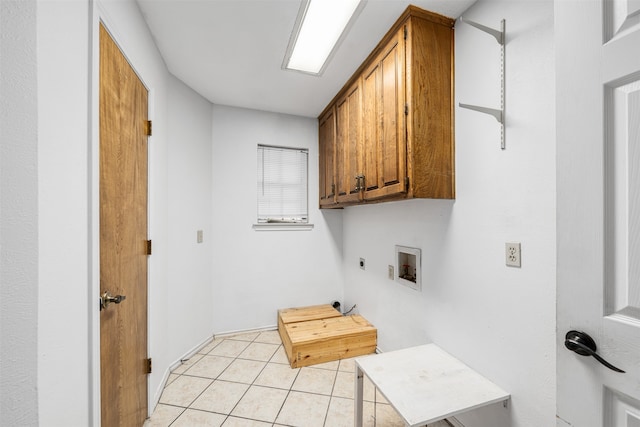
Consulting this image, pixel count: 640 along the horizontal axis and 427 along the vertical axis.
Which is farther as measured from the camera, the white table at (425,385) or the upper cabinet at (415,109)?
the upper cabinet at (415,109)

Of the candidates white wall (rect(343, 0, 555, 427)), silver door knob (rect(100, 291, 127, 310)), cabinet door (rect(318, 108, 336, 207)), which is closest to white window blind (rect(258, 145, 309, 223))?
cabinet door (rect(318, 108, 336, 207))

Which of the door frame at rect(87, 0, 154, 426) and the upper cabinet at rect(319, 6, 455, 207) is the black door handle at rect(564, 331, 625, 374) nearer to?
the upper cabinet at rect(319, 6, 455, 207)

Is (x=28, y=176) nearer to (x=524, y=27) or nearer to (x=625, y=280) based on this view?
(x=625, y=280)

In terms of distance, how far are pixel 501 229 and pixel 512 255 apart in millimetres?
139

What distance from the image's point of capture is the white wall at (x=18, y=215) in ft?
2.11

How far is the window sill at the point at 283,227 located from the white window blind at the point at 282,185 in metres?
0.05

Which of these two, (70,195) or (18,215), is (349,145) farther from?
(18,215)

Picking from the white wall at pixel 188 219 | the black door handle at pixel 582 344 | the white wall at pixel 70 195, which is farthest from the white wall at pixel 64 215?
the black door handle at pixel 582 344

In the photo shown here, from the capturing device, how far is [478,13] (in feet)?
4.66

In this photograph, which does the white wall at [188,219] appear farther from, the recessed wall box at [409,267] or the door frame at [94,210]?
the recessed wall box at [409,267]

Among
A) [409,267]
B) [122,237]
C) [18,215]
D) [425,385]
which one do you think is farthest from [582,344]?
[122,237]

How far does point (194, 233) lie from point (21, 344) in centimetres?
186

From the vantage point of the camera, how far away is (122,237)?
4.39ft

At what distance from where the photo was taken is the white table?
114cm
